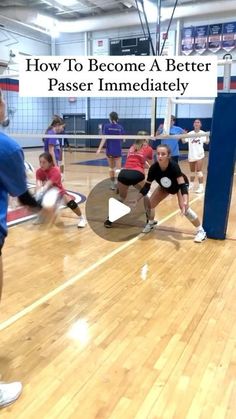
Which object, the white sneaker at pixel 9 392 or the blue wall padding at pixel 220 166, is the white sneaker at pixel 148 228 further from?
the white sneaker at pixel 9 392

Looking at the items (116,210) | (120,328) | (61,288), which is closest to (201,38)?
(116,210)

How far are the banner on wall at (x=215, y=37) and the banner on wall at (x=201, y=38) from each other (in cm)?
16

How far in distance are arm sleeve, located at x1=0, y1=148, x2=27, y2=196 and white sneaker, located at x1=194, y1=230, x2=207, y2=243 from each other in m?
3.03

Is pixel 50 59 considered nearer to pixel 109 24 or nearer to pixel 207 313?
pixel 207 313

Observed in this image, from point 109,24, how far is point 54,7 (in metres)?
2.51

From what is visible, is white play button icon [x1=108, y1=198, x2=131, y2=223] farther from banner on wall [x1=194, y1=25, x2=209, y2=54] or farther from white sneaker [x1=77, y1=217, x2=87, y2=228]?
banner on wall [x1=194, y1=25, x2=209, y2=54]

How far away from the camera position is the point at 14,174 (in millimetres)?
1681

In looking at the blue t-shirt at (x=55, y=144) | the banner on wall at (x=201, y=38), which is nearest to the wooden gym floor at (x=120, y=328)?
the blue t-shirt at (x=55, y=144)

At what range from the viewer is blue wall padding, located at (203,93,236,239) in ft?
13.7

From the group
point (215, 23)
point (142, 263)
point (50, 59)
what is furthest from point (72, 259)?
point (215, 23)

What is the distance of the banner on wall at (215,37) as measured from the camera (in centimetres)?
1531

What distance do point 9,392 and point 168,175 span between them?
3.09 metres

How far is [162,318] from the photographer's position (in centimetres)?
274

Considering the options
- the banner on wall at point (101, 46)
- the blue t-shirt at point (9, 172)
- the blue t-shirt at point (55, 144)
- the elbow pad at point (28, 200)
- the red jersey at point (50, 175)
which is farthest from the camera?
the banner on wall at point (101, 46)
